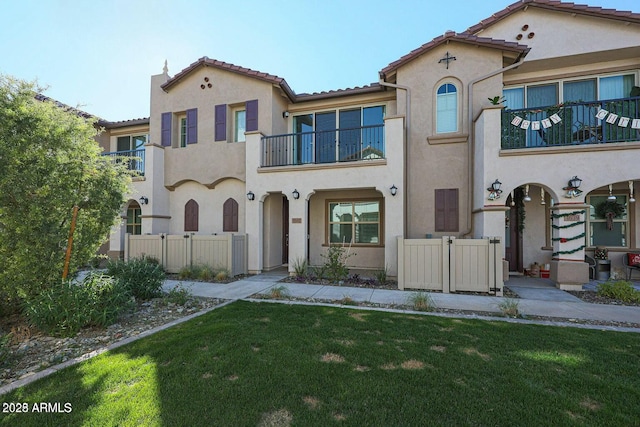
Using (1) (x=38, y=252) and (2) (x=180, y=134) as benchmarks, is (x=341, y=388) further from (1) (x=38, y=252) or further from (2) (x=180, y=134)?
(2) (x=180, y=134)

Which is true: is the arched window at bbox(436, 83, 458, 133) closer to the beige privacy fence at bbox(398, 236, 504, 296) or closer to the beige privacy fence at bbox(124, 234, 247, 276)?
the beige privacy fence at bbox(398, 236, 504, 296)

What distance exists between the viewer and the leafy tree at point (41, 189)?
4.71 metres

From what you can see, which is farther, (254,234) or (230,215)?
(230,215)

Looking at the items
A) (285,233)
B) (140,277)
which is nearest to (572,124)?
(285,233)

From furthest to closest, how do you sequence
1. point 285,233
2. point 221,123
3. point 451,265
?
point 285,233 < point 221,123 < point 451,265

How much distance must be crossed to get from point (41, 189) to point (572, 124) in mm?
12458

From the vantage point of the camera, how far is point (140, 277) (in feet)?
21.4

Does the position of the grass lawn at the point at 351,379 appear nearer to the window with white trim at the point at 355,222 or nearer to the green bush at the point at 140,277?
the green bush at the point at 140,277

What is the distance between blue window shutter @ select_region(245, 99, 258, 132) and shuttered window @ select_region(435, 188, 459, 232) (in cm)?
711

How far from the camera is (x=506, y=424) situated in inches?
94.7

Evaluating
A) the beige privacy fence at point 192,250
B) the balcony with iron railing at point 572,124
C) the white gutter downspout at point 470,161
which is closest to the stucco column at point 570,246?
the balcony with iron railing at point 572,124

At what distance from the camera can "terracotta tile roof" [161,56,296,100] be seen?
10180mm

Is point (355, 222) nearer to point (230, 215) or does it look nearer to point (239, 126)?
point (230, 215)

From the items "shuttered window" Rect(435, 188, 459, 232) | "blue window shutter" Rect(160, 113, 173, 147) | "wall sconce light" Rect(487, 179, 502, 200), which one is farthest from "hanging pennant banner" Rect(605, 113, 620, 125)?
"blue window shutter" Rect(160, 113, 173, 147)
